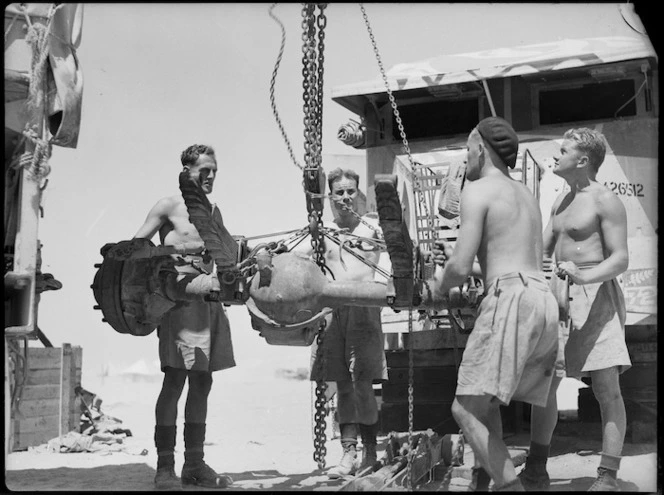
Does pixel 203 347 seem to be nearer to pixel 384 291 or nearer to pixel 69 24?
pixel 384 291

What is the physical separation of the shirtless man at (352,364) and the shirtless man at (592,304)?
1.24m

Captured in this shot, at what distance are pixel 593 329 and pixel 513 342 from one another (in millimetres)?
1164

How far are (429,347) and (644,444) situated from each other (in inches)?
75.9

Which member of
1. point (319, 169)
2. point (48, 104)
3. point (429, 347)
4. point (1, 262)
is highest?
point (48, 104)

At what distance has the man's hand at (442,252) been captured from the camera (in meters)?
4.88

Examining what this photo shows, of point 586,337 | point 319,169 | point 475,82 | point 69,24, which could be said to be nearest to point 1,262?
point 69,24

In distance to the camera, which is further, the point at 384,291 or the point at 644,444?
the point at 644,444

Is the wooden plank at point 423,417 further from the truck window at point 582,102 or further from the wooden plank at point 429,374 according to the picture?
the truck window at point 582,102

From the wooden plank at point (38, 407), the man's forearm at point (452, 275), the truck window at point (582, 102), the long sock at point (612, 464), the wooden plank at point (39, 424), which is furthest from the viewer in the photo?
the wooden plank at point (38, 407)

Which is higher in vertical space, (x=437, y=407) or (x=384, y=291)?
(x=384, y=291)

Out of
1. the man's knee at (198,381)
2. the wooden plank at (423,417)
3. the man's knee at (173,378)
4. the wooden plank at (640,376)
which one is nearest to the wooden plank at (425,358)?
the wooden plank at (423,417)

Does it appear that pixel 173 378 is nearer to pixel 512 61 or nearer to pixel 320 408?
pixel 320 408

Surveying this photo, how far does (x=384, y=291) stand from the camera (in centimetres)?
515

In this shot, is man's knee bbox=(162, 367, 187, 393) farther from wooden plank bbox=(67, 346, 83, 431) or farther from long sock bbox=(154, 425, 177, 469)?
wooden plank bbox=(67, 346, 83, 431)
